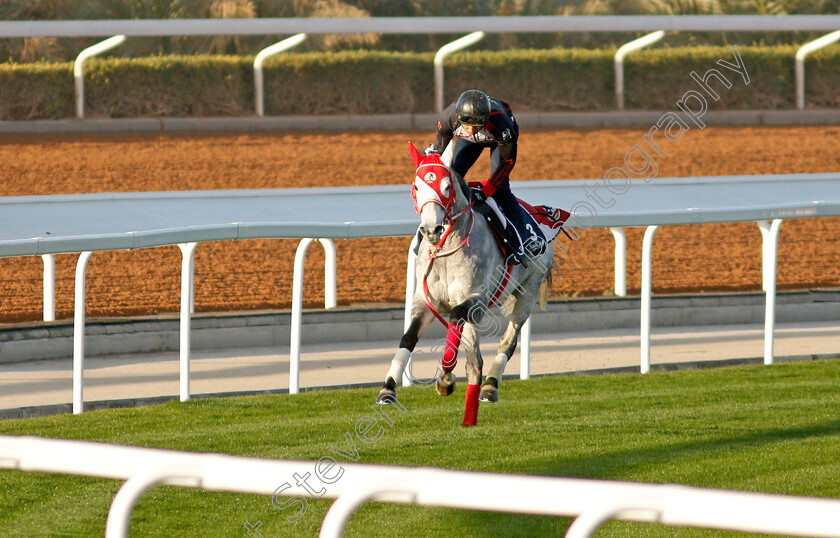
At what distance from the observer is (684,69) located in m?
21.3

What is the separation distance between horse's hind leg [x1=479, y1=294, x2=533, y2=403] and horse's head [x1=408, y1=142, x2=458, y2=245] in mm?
697

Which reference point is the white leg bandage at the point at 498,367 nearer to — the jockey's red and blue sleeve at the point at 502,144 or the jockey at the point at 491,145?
the jockey at the point at 491,145

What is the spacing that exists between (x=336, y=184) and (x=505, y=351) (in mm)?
11719

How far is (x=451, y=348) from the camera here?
4.55m

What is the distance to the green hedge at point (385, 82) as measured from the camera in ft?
59.2

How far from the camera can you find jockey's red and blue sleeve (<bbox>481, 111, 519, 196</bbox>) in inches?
181

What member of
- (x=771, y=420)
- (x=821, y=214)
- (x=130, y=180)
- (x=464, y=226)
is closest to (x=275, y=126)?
(x=130, y=180)

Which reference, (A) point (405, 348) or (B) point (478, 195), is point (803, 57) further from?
(A) point (405, 348)

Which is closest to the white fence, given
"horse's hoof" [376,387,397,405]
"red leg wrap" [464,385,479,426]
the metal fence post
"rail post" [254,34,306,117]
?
"horse's hoof" [376,387,397,405]

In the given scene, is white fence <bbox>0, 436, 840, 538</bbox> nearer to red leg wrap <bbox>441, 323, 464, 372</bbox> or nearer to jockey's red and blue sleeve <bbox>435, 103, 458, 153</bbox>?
red leg wrap <bbox>441, 323, 464, 372</bbox>

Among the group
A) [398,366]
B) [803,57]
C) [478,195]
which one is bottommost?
[398,366]

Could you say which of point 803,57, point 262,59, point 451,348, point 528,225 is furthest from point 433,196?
point 803,57

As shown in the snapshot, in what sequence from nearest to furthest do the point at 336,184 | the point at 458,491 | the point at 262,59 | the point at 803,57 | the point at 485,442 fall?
the point at 458,491 < the point at 485,442 < the point at 336,184 < the point at 262,59 < the point at 803,57

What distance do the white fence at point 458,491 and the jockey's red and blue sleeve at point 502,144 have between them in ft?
7.62
